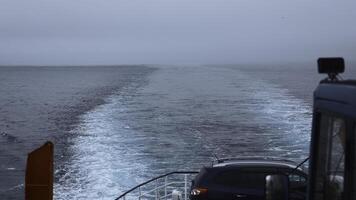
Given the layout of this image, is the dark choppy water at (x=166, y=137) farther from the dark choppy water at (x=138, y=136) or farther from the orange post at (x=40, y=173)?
the orange post at (x=40, y=173)

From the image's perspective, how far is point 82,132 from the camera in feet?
112

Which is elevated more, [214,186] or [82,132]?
[214,186]

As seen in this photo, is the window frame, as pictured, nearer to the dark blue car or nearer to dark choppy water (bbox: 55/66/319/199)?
the dark blue car

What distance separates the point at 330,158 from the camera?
2.59 metres

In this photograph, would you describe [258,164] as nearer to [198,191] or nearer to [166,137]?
[198,191]

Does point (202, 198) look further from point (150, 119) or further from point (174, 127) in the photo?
point (150, 119)

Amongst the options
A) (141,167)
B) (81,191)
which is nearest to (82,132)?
(141,167)

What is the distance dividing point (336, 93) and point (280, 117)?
36100mm

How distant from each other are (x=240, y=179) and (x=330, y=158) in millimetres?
6572

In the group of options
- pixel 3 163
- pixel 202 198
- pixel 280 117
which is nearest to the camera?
pixel 202 198

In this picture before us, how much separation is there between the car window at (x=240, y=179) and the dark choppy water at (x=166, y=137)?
910 cm

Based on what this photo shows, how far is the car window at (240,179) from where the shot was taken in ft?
29.4

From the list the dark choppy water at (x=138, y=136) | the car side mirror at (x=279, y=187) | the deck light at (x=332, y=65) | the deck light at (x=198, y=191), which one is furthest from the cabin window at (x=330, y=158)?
the dark choppy water at (x=138, y=136)

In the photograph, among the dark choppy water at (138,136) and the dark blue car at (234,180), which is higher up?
the dark blue car at (234,180)
